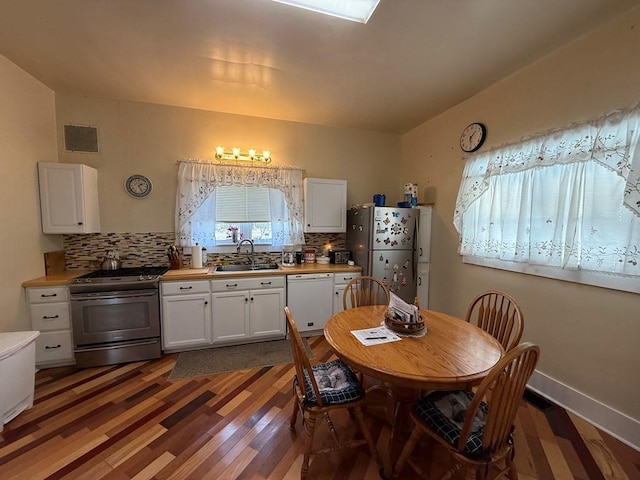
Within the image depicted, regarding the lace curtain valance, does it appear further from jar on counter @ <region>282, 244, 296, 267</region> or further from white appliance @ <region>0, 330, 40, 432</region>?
white appliance @ <region>0, 330, 40, 432</region>

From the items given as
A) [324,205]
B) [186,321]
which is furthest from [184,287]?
[324,205]

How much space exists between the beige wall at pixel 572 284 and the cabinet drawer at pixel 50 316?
404 centimetres

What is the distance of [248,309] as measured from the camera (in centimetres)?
303

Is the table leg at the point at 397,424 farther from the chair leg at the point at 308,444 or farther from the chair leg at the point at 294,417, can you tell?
the chair leg at the point at 294,417

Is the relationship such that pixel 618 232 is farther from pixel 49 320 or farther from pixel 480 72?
pixel 49 320

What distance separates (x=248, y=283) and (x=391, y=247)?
5.73 ft

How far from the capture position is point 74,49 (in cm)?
215

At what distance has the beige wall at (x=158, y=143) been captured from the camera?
3.02 m

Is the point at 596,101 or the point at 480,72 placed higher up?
the point at 480,72

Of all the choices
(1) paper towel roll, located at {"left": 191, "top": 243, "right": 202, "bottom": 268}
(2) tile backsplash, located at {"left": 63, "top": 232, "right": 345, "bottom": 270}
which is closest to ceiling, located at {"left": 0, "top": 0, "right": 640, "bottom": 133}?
(2) tile backsplash, located at {"left": 63, "top": 232, "right": 345, "bottom": 270}

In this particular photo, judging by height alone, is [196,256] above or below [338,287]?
above

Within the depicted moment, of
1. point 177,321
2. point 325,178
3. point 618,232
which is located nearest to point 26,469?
point 177,321

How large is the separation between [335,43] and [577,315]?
2726mm

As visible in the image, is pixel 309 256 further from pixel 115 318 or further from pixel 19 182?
pixel 19 182
